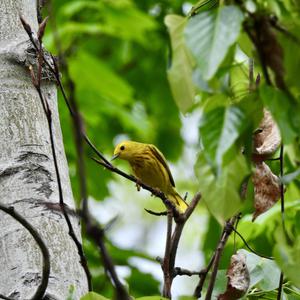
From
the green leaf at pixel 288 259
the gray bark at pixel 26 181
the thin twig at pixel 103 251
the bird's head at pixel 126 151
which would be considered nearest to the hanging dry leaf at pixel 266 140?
the green leaf at pixel 288 259

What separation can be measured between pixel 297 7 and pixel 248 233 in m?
2.93

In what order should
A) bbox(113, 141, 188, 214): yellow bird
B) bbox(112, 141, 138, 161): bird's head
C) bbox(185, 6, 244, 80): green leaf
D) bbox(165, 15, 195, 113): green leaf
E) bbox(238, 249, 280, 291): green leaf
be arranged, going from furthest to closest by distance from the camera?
bbox(112, 141, 138, 161): bird's head, bbox(113, 141, 188, 214): yellow bird, bbox(238, 249, 280, 291): green leaf, bbox(165, 15, 195, 113): green leaf, bbox(185, 6, 244, 80): green leaf

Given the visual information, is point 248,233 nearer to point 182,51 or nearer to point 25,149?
point 25,149

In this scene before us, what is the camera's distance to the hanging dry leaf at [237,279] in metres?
2.23

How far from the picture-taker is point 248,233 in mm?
4520

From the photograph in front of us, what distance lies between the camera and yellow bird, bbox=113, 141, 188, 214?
5.16 meters

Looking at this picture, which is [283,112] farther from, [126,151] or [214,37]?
[126,151]

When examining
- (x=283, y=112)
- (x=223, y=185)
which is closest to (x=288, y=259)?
(x=223, y=185)

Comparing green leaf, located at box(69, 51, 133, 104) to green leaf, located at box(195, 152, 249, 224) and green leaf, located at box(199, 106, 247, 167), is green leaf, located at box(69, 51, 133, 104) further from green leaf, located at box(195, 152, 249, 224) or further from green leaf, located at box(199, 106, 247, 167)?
green leaf, located at box(199, 106, 247, 167)

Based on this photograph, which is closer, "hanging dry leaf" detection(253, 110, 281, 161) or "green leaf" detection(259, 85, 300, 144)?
"green leaf" detection(259, 85, 300, 144)

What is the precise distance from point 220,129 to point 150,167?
360cm

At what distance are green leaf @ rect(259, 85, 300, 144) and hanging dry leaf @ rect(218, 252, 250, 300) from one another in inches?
27.8

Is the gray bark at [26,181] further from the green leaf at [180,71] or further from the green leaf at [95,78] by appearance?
the green leaf at [95,78]

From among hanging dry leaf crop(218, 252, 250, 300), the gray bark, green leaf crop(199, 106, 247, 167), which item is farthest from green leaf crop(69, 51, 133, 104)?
green leaf crop(199, 106, 247, 167)
